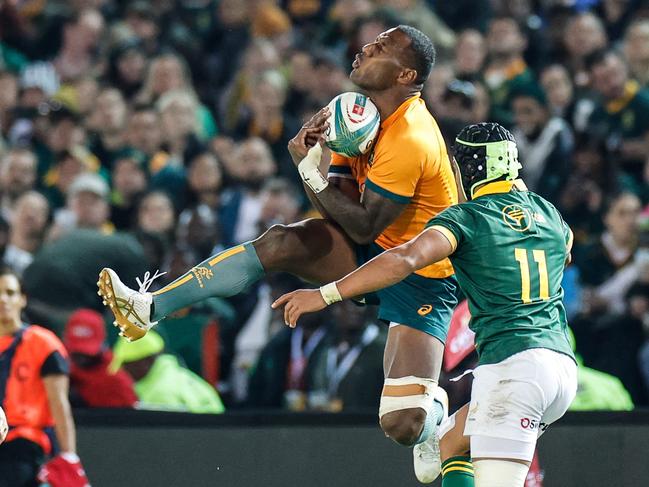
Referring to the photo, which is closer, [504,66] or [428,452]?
[428,452]

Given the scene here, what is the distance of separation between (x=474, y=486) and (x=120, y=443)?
242 centimetres

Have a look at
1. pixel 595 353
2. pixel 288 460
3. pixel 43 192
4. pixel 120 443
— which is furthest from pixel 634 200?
pixel 43 192

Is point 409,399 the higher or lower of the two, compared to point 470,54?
lower

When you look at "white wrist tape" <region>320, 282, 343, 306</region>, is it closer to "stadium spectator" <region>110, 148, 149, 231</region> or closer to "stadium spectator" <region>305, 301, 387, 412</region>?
"stadium spectator" <region>305, 301, 387, 412</region>

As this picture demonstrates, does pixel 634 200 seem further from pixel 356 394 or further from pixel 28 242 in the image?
pixel 28 242

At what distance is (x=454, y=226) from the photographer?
19.9 ft

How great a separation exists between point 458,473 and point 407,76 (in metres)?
1.90

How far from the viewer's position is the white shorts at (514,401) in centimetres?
602

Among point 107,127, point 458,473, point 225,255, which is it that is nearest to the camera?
point 458,473

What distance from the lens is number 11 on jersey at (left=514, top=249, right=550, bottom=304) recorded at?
6.15 m

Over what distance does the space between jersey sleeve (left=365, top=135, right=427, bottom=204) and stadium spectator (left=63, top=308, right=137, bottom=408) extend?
290 cm

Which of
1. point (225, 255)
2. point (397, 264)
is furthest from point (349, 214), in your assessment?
point (397, 264)

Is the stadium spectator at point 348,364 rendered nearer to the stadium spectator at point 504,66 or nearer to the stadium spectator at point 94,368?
the stadium spectator at point 94,368

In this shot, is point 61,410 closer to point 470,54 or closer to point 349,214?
point 349,214
